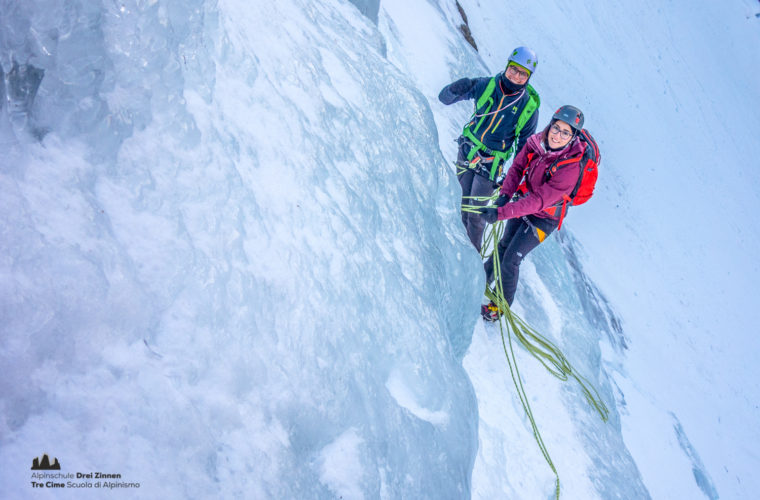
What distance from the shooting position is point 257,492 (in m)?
1.44

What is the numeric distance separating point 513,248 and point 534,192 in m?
0.50

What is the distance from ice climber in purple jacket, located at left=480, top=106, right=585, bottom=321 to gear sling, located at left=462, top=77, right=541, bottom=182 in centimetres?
25

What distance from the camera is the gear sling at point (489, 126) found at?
341 cm

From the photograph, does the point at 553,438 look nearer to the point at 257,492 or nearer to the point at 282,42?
the point at 257,492

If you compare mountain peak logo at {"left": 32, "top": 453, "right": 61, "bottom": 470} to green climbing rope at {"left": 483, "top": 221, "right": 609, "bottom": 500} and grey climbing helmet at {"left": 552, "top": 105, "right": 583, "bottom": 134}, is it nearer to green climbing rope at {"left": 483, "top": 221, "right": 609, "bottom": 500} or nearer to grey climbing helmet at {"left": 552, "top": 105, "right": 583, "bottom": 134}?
green climbing rope at {"left": 483, "top": 221, "right": 609, "bottom": 500}

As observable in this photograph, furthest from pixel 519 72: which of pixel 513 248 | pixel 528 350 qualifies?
pixel 528 350

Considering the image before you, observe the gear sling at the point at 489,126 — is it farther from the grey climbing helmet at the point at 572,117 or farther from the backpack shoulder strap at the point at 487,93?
the grey climbing helmet at the point at 572,117

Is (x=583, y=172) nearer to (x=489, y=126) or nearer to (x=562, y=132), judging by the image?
(x=562, y=132)

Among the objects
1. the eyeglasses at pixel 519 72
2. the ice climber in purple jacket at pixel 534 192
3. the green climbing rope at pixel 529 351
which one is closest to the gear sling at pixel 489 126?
the eyeglasses at pixel 519 72

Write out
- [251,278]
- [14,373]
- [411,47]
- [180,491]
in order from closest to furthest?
[14,373], [180,491], [251,278], [411,47]

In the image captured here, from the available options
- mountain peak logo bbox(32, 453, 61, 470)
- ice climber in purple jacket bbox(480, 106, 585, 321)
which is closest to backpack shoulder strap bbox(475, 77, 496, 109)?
ice climber in purple jacket bbox(480, 106, 585, 321)

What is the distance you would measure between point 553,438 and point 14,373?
Result: 311 cm

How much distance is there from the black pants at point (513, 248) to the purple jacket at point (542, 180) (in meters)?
0.14

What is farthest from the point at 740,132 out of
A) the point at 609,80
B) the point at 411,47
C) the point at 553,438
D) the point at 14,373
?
the point at 14,373
